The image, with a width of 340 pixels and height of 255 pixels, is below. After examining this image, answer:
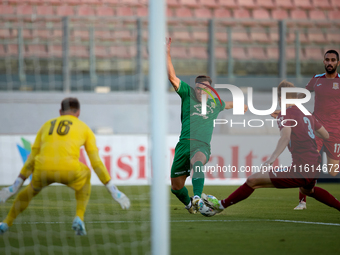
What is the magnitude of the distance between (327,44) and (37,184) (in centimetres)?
1009

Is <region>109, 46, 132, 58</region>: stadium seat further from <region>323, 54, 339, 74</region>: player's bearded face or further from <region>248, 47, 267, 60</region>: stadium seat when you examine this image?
<region>323, 54, 339, 74</region>: player's bearded face

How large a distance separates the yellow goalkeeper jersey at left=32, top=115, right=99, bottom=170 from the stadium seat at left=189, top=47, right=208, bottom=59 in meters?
7.99

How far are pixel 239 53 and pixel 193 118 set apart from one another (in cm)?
704

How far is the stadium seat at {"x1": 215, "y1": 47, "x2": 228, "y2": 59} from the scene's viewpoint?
465 inches

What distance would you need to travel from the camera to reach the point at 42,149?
173 inches

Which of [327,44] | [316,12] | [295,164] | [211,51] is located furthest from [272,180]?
[316,12]

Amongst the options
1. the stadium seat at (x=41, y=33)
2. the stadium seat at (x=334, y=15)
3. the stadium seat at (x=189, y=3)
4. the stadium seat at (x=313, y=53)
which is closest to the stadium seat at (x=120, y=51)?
the stadium seat at (x=41, y=33)

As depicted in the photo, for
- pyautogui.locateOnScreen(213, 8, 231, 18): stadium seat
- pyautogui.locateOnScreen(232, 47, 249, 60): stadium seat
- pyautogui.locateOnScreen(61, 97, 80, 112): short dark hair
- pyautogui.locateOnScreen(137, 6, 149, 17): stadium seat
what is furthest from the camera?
pyautogui.locateOnScreen(213, 8, 231, 18): stadium seat

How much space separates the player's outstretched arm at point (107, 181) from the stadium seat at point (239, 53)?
842cm

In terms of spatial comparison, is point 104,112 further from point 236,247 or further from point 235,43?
point 236,247

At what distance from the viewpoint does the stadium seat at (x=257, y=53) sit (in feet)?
40.1

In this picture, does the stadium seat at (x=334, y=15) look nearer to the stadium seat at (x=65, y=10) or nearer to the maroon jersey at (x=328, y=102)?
the stadium seat at (x=65, y=10)

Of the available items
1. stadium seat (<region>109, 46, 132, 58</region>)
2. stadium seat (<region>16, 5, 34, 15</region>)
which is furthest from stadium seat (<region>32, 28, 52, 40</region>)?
stadium seat (<region>16, 5, 34, 15</region>)

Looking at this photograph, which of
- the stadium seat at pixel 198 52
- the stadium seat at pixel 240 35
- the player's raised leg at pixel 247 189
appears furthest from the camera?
the stadium seat at pixel 198 52
